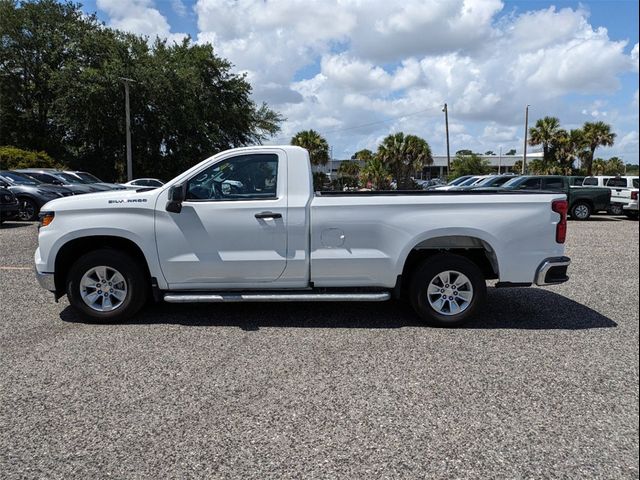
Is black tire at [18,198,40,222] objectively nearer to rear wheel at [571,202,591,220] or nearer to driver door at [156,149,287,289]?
driver door at [156,149,287,289]

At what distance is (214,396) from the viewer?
3785 mm

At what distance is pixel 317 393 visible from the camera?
3834mm

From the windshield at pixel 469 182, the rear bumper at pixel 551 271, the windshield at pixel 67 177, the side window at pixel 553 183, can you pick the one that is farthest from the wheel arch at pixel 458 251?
the windshield at pixel 469 182

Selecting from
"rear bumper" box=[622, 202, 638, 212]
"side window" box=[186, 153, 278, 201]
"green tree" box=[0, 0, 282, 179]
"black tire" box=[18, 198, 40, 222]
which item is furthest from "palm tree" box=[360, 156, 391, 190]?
"side window" box=[186, 153, 278, 201]

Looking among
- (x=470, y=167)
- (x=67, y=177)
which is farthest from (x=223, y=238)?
(x=470, y=167)

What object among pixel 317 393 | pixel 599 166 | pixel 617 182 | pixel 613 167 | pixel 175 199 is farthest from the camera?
pixel 613 167

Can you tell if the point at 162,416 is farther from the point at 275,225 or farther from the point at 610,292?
the point at 610,292

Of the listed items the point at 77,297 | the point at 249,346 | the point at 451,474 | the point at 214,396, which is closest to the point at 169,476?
the point at 214,396

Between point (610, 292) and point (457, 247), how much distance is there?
3027 mm

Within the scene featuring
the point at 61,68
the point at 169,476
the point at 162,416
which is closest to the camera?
the point at 169,476

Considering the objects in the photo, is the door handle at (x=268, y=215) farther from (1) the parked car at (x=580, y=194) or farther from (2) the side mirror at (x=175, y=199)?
(1) the parked car at (x=580, y=194)

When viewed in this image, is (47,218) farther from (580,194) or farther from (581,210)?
(581,210)

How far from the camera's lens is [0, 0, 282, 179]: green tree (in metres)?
35.3

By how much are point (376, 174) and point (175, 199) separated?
37482 mm
